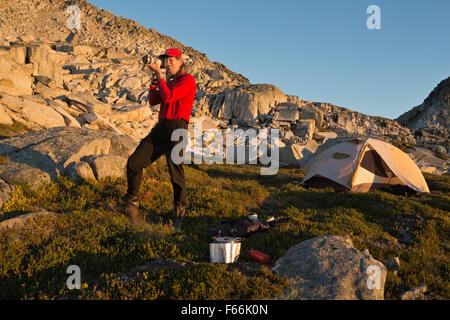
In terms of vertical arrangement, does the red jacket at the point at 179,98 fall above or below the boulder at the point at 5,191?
above

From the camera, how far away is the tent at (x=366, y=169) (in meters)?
11.7

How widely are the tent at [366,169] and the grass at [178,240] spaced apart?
1971 millimetres

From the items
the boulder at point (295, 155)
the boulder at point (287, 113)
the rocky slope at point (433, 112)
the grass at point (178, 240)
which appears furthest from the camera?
the rocky slope at point (433, 112)

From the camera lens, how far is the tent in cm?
1173

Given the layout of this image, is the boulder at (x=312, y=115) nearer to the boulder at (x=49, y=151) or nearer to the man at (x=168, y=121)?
the boulder at (x=49, y=151)

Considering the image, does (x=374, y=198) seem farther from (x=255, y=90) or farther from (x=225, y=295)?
(x=255, y=90)

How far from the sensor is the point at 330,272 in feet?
12.5

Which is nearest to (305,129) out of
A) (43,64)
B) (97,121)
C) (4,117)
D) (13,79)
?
(97,121)

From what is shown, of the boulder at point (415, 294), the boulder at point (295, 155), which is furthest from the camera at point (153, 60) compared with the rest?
the boulder at point (295, 155)

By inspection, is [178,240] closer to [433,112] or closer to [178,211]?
[178,211]

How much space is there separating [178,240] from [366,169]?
410 inches

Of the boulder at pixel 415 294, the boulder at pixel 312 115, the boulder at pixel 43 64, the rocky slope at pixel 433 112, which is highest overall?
the rocky slope at pixel 433 112

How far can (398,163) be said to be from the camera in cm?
1193
